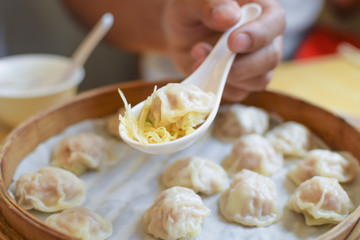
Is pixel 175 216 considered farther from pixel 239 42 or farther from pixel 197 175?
pixel 239 42

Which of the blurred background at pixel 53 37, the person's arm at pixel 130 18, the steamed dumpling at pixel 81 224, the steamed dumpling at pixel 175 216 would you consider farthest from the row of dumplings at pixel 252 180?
the blurred background at pixel 53 37

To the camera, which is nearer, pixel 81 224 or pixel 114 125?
pixel 81 224

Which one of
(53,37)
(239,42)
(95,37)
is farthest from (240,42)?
(53,37)

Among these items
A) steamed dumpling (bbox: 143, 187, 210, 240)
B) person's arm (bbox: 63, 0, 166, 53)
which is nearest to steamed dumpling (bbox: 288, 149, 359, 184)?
steamed dumpling (bbox: 143, 187, 210, 240)

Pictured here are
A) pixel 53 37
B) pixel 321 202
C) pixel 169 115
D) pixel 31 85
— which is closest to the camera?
pixel 169 115

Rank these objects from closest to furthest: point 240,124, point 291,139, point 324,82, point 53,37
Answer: point 291,139 → point 240,124 → point 324,82 → point 53,37

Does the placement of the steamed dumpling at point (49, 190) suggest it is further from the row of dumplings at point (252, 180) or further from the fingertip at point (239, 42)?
the fingertip at point (239, 42)

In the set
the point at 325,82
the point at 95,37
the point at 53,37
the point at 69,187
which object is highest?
the point at 95,37

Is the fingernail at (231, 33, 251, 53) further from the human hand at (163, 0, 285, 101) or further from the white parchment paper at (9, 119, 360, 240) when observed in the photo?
the white parchment paper at (9, 119, 360, 240)

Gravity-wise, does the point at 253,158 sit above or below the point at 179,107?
below
